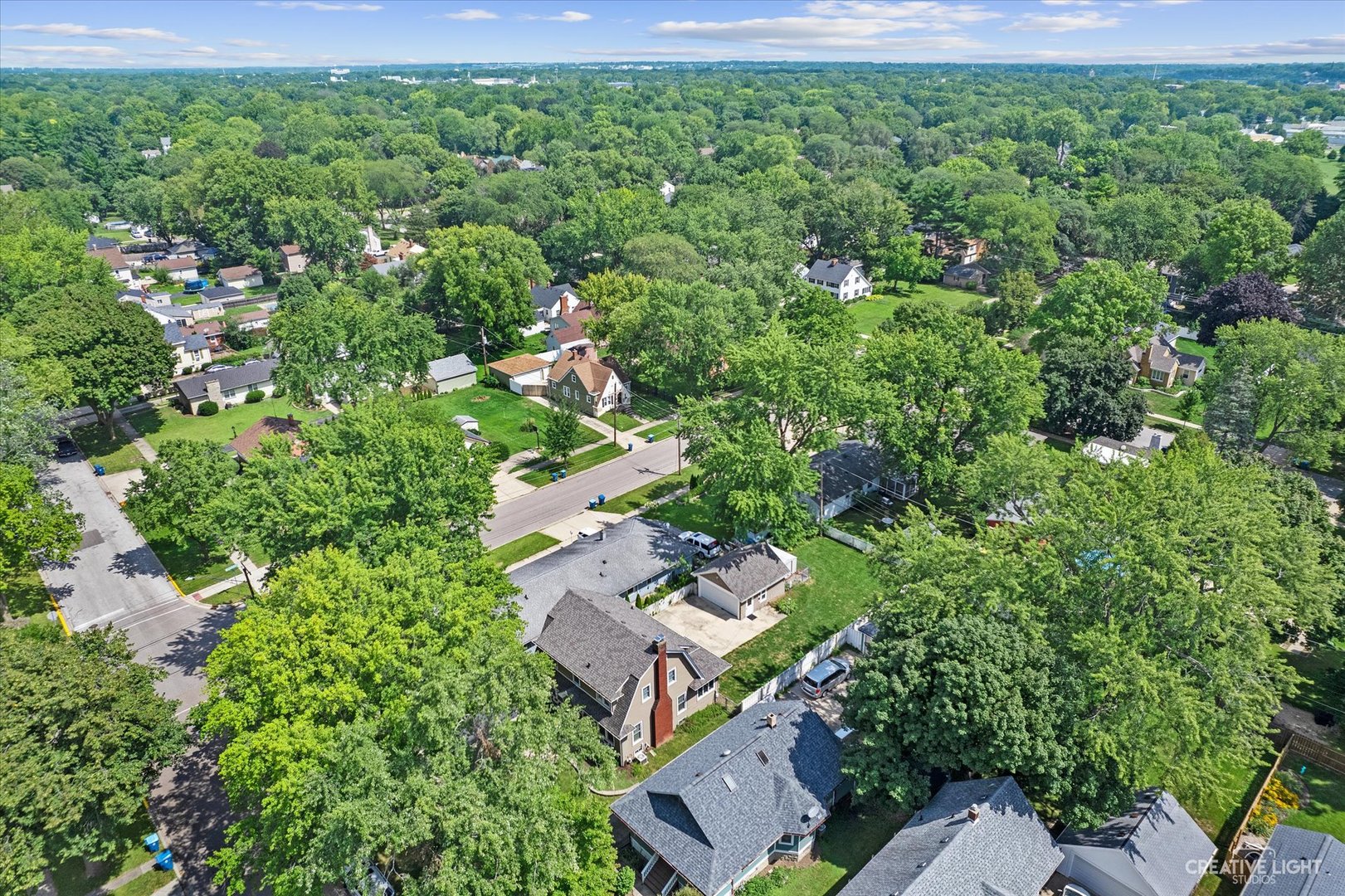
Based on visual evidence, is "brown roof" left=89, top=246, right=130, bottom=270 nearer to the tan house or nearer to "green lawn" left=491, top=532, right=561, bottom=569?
"green lawn" left=491, top=532, right=561, bottom=569

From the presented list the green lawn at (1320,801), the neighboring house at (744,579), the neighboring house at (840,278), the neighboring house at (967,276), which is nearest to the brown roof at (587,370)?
the neighboring house at (744,579)

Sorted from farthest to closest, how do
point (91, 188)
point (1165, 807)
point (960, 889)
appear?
1. point (91, 188)
2. point (1165, 807)
3. point (960, 889)

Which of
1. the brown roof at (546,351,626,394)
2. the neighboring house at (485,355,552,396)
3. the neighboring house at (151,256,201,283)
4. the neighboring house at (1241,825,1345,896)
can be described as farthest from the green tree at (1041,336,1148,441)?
the neighboring house at (151,256,201,283)

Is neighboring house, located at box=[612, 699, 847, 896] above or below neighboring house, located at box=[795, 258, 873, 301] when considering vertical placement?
below

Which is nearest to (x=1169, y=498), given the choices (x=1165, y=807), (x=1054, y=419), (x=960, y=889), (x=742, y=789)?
(x=1165, y=807)

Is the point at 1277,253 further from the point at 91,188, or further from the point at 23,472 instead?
the point at 91,188

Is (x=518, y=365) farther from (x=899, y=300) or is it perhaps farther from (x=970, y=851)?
(x=970, y=851)

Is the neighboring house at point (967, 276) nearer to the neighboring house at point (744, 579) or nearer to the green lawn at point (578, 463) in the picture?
the green lawn at point (578, 463)
